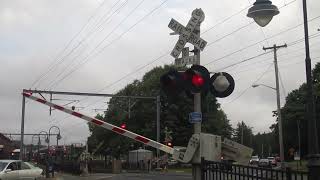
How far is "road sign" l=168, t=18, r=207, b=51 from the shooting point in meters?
10.7

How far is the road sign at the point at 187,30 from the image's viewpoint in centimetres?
1067

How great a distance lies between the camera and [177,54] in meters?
10.8

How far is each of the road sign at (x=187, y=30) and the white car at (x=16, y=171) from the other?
2143 centimetres

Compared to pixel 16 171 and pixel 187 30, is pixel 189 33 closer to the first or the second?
pixel 187 30

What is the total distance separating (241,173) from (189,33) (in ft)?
10.7

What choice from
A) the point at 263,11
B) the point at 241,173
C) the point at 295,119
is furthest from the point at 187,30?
the point at 295,119

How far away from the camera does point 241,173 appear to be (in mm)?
8516

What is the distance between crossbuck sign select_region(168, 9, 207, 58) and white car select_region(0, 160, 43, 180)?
21.5 m

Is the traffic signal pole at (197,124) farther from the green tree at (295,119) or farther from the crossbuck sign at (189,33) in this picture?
the green tree at (295,119)

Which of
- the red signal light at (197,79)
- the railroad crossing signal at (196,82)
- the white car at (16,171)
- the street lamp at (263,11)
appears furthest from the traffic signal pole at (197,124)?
the white car at (16,171)

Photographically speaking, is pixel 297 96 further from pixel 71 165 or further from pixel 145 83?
pixel 71 165

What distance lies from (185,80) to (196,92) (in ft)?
→ 0.95

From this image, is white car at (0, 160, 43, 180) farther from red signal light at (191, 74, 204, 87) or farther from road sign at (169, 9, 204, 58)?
red signal light at (191, 74, 204, 87)

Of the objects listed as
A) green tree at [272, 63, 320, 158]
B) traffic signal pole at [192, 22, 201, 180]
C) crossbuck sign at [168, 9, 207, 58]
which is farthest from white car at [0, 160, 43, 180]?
green tree at [272, 63, 320, 158]
